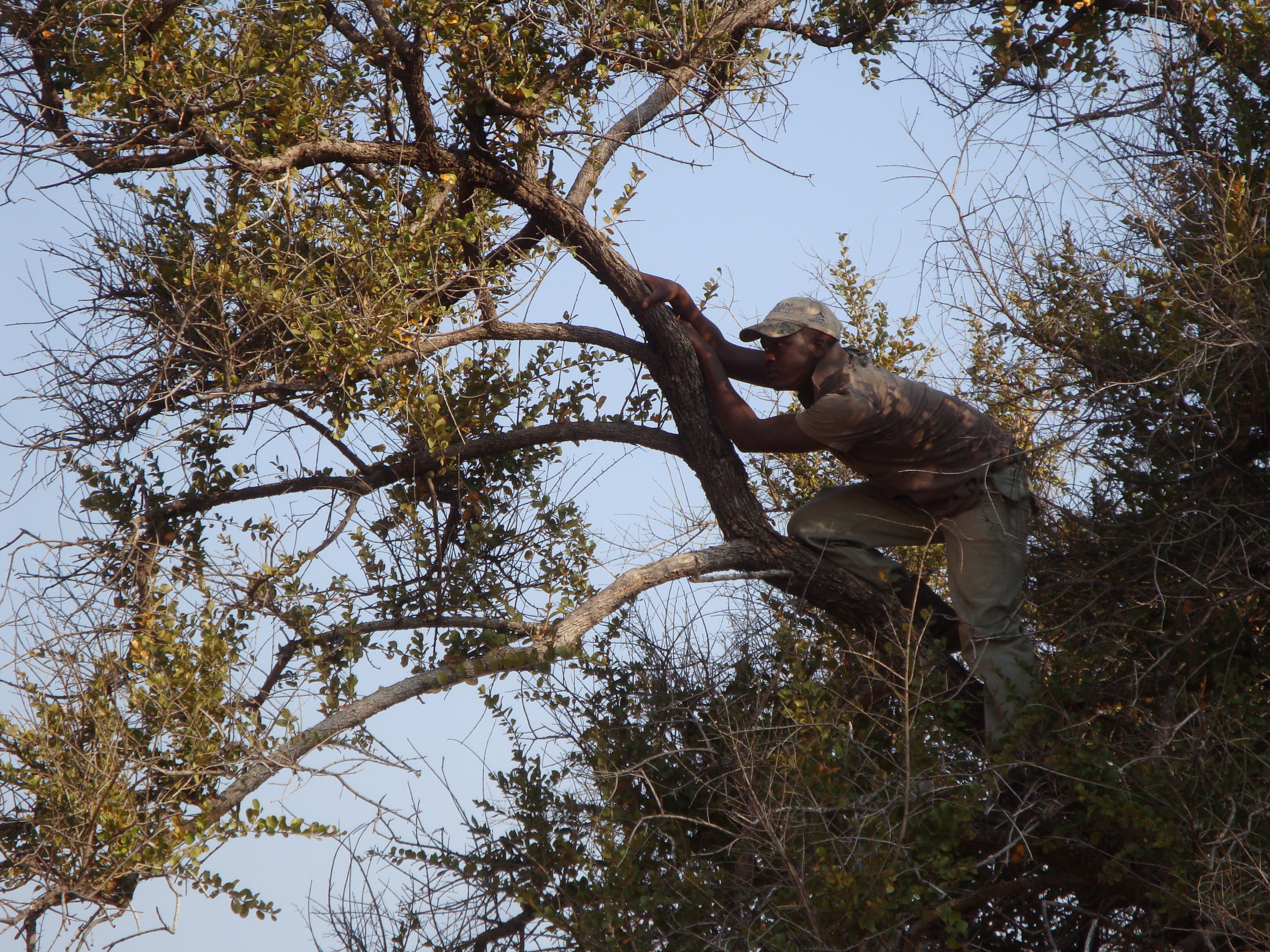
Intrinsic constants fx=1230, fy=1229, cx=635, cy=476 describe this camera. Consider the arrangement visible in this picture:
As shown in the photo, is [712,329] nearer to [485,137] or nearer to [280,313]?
[485,137]

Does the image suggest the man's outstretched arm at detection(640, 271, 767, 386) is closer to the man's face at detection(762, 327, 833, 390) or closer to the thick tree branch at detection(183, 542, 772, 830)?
the man's face at detection(762, 327, 833, 390)

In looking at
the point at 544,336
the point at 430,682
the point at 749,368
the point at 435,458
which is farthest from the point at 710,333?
the point at 430,682

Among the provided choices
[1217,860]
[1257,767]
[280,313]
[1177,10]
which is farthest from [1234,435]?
[280,313]

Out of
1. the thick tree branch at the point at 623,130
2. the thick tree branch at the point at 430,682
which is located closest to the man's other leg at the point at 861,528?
the thick tree branch at the point at 430,682

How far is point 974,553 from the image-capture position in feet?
16.8

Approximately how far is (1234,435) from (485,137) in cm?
344

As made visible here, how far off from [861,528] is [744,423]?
719 millimetres

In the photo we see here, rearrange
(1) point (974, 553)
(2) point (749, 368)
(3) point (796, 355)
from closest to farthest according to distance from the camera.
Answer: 1. (1) point (974, 553)
2. (3) point (796, 355)
3. (2) point (749, 368)

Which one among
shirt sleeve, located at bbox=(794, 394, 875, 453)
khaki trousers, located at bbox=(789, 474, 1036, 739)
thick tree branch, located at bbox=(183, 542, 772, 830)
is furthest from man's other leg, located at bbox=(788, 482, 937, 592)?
thick tree branch, located at bbox=(183, 542, 772, 830)

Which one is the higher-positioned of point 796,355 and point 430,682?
point 796,355

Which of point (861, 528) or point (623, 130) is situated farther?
point (623, 130)

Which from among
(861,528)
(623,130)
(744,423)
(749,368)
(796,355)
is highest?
(623,130)

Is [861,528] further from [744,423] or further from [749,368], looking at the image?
[749,368]

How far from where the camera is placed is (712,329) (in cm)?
570
